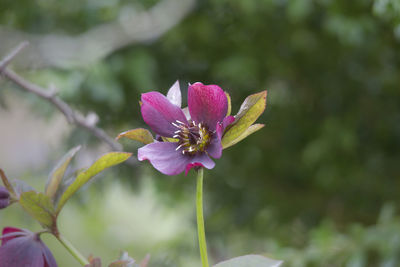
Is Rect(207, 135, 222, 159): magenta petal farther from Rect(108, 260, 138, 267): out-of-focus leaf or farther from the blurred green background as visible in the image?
the blurred green background

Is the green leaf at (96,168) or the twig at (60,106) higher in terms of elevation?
the twig at (60,106)

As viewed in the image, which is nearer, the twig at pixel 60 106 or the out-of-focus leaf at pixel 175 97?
the out-of-focus leaf at pixel 175 97

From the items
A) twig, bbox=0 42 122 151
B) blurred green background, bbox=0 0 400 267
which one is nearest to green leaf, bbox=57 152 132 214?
twig, bbox=0 42 122 151

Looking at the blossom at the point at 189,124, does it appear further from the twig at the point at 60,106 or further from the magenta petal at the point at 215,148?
the twig at the point at 60,106

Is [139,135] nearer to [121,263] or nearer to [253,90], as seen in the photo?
[121,263]

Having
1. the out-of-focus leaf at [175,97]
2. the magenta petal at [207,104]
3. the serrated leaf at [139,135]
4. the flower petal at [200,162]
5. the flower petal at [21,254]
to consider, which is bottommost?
the flower petal at [21,254]

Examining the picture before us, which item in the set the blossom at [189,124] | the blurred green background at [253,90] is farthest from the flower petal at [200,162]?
the blurred green background at [253,90]

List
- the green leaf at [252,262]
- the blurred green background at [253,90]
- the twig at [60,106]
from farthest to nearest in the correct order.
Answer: the blurred green background at [253,90] < the twig at [60,106] < the green leaf at [252,262]

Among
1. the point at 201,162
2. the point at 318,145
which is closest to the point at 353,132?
the point at 318,145
